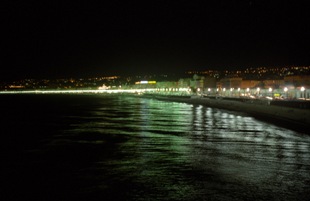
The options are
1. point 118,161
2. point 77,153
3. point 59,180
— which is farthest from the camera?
point 77,153

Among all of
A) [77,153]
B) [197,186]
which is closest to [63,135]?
A: [77,153]

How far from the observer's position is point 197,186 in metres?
10.1

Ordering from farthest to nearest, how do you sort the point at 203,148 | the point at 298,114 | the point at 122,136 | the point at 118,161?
1. the point at 298,114
2. the point at 122,136
3. the point at 203,148
4. the point at 118,161

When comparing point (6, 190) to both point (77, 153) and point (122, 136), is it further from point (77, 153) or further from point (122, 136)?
point (122, 136)

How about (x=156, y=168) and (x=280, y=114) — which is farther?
(x=280, y=114)

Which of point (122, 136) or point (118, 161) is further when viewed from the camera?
point (122, 136)

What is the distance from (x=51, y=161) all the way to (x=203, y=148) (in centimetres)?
618

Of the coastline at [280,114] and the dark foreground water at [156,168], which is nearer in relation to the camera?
the dark foreground water at [156,168]

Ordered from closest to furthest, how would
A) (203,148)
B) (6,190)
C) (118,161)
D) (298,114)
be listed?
(6,190) → (118,161) → (203,148) → (298,114)

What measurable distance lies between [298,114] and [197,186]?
23.6 metres

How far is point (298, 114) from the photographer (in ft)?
104

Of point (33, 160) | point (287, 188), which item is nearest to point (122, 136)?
point (33, 160)

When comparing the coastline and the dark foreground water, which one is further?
the coastline

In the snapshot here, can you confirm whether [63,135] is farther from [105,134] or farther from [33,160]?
[33,160]
